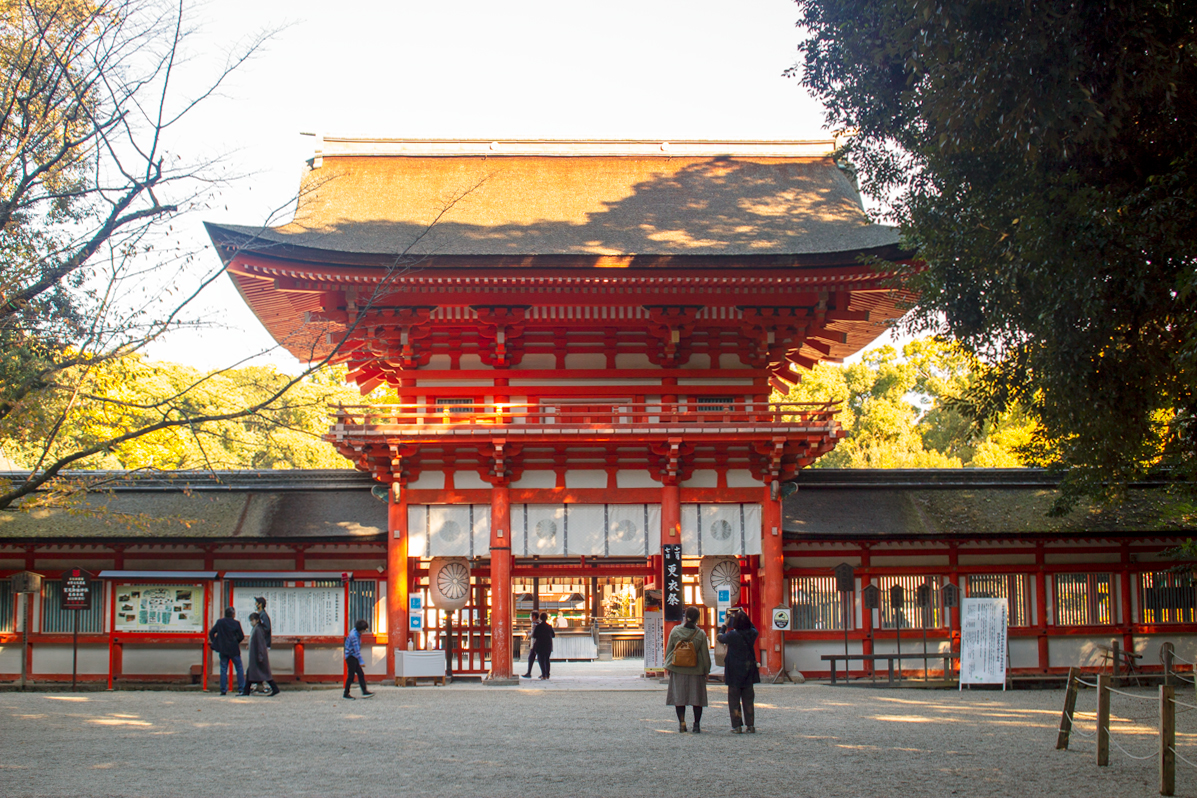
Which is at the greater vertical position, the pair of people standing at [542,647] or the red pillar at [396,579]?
the red pillar at [396,579]

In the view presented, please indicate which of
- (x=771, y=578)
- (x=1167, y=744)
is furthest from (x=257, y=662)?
(x=1167, y=744)

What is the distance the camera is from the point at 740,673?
1123cm

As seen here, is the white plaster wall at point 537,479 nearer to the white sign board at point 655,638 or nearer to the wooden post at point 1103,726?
the white sign board at point 655,638

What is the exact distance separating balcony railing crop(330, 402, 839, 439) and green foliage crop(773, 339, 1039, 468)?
19132 millimetres

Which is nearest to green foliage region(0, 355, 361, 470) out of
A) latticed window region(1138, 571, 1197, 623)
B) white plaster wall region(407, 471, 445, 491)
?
white plaster wall region(407, 471, 445, 491)

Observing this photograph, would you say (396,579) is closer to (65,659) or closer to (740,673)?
(65,659)

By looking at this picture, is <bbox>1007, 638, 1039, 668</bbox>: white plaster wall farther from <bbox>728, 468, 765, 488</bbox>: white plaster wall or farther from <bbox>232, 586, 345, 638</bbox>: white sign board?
<bbox>232, 586, 345, 638</bbox>: white sign board

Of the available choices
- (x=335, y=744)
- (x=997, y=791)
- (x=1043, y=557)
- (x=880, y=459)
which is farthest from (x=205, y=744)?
(x=880, y=459)

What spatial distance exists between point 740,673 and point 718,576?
7.00 m

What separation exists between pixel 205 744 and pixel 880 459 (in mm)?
29406

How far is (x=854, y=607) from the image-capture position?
18016 mm

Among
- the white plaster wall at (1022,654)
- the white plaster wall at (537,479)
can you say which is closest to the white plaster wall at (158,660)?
the white plaster wall at (537,479)

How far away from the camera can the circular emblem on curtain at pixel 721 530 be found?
18.0 meters

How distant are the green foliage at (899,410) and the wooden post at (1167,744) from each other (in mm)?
27289
